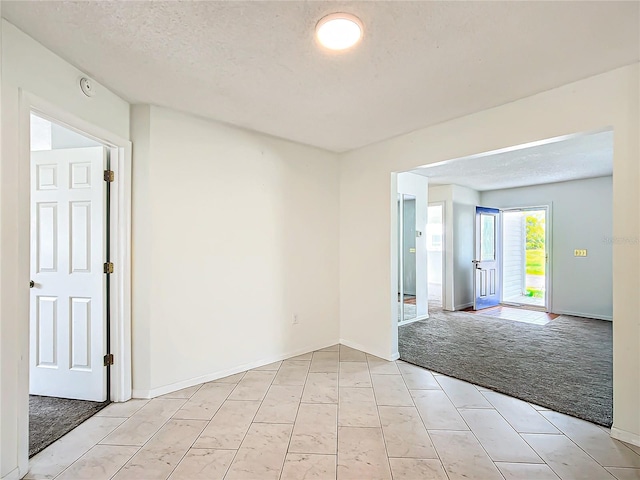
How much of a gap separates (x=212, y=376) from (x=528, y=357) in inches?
135

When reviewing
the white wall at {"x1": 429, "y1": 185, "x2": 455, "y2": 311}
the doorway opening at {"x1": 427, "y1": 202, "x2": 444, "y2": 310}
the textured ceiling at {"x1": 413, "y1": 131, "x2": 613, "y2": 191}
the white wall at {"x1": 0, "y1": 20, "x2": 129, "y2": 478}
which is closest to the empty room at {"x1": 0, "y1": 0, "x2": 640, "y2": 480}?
the white wall at {"x1": 0, "y1": 20, "x2": 129, "y2": 478}

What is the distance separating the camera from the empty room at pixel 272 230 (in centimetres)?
175

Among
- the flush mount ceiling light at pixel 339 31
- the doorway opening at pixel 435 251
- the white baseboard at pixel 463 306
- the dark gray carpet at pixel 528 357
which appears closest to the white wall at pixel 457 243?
the white baseboard at pixel 463 306

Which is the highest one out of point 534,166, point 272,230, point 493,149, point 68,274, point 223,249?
point 534,166

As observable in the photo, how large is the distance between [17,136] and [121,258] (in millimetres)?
1132

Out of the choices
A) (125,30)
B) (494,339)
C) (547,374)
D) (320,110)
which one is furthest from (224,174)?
(494,339)

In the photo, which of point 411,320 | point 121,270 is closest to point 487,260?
point 411,320

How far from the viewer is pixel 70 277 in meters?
2.64

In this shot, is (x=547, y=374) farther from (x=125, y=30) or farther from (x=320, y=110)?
(x=125, y=30)

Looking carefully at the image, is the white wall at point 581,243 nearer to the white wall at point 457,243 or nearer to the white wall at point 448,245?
the white wall at point 457,243

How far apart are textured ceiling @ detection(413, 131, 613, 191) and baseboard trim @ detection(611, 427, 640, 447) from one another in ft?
7.94

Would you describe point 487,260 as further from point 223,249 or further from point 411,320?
point 223,249

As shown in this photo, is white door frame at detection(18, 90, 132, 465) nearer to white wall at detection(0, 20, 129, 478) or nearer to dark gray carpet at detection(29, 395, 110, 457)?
dark gray carpet at detection(29, 395, 110, 457)

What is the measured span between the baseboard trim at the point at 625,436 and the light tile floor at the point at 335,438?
5 centimetres
